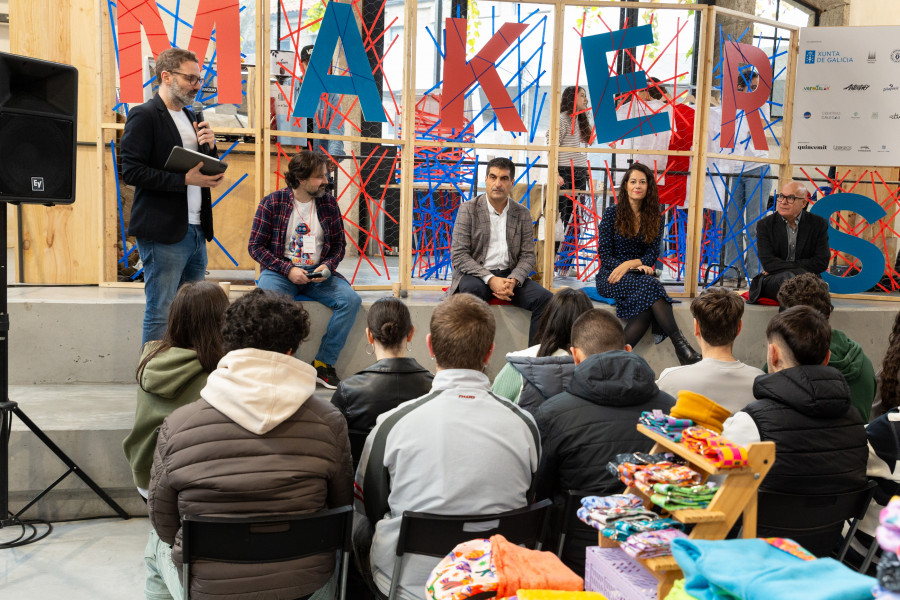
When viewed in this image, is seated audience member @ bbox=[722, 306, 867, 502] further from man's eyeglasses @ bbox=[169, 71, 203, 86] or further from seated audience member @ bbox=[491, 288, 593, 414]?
man's eyeglasses @ bbox=[169, 71, 203, 86]

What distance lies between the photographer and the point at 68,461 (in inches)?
121

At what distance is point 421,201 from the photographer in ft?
18.7

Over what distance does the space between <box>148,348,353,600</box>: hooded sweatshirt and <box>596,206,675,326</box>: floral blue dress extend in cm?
297

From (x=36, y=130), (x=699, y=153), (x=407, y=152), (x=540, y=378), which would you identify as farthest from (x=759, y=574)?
(x=699, y=153)

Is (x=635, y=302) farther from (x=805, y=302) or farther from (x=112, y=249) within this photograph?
(x=112, y=249)

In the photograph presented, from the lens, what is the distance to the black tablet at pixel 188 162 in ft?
11.4

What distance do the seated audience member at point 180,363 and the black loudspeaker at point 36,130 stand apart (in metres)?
0.87

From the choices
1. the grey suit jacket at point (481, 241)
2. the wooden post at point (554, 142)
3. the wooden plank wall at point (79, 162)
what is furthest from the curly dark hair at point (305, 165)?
the wooden post at point (554, 142)

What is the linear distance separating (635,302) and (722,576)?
3.67 metres

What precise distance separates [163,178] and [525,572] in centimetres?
301

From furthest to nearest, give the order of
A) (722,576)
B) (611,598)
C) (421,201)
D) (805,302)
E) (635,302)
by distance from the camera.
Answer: (421,201), (635,302), (805,302), (611,598), (722,576)

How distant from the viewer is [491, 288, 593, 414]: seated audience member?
2564mm

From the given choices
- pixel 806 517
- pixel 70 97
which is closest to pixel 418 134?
pixel 70 97

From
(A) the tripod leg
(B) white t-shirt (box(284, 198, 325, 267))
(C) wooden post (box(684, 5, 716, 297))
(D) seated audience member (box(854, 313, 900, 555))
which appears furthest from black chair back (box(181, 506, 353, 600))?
(C) wooden post (box(684, 5, 716, 297))
